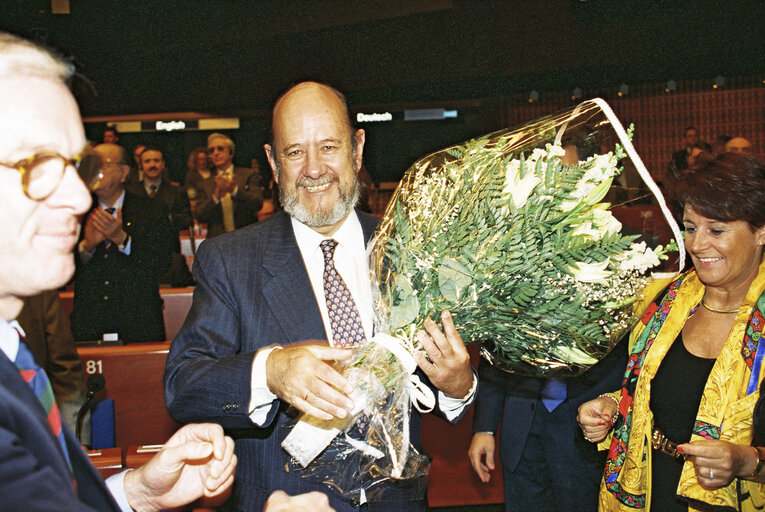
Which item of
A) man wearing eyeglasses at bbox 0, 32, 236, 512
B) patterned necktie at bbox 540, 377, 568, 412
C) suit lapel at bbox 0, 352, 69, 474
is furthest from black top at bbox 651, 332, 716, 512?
suit lapel at bbox 0, 352, 69, 474

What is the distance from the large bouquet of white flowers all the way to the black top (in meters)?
0.89

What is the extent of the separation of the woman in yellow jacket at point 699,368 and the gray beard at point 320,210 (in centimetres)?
120

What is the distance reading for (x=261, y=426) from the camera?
5.30 ft

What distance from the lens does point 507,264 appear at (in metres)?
1.39

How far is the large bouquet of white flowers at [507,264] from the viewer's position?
4.60 ft

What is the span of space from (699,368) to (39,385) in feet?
6.91

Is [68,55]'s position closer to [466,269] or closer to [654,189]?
[466,269]

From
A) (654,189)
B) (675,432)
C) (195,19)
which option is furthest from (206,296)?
(195,19)

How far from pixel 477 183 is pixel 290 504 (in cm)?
81

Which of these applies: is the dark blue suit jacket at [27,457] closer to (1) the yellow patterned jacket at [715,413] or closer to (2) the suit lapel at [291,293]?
(2) the suit lapel at [291,293]

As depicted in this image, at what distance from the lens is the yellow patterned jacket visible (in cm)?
205

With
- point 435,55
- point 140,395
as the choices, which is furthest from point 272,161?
point 435,55

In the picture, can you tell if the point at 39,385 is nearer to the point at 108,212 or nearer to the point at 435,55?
the point at 108,212

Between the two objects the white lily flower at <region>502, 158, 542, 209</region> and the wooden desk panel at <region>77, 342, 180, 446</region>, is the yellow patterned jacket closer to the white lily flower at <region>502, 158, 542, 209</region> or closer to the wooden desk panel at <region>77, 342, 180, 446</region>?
the white lily flower at <region>502, 158, 542, 209</region>
